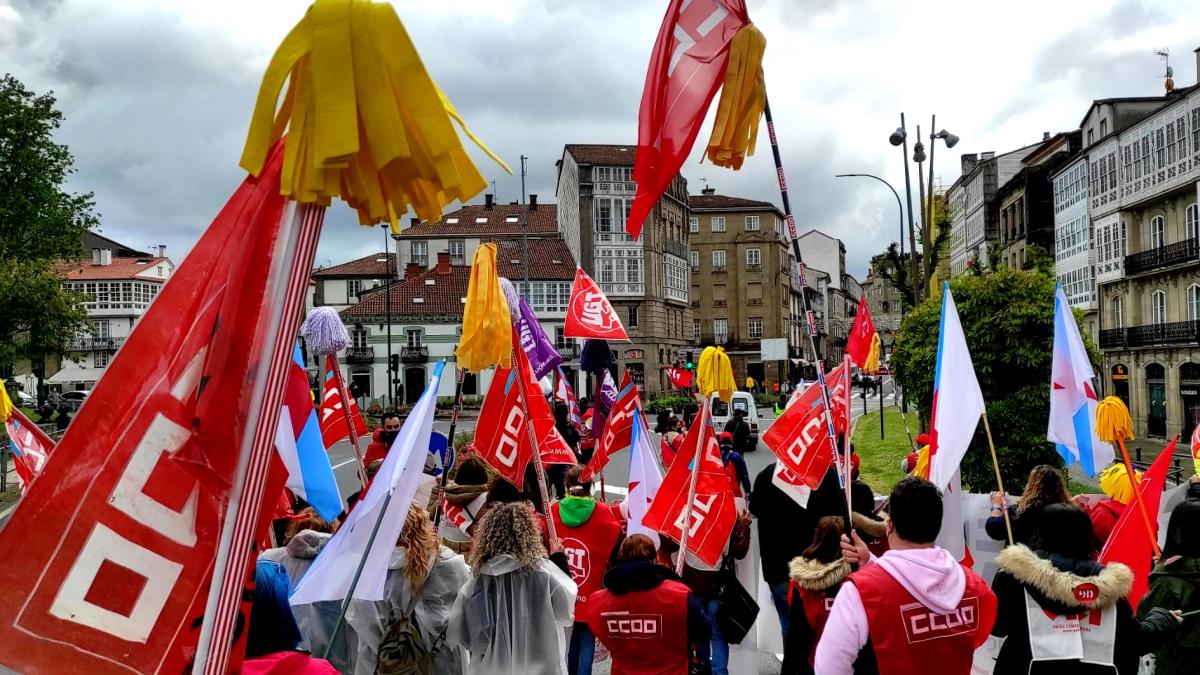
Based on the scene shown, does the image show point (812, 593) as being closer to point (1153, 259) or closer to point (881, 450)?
point (881, 450)

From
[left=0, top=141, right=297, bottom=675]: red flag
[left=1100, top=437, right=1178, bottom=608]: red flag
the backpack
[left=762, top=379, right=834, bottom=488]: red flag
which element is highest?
[left=0, top=141, right=297, bottom=675]: red flag

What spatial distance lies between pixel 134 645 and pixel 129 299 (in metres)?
88.4

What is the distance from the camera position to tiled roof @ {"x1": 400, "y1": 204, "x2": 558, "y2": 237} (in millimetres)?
75188

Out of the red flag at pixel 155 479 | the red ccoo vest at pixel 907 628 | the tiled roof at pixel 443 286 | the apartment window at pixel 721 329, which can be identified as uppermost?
the tiled roof at pixel 443 286

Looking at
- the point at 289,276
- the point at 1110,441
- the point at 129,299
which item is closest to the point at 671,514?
the point at 1110,441

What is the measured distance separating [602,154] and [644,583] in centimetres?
6730

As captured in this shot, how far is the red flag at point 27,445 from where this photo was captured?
7.06 m

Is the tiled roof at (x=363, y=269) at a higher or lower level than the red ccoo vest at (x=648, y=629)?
higher

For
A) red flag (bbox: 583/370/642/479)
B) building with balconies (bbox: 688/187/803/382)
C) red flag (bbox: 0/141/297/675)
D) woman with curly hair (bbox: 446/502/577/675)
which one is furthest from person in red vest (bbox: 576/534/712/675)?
building with balconies (bbox: 688/187/803/382)

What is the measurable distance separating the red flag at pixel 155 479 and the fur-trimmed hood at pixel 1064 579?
2981mm

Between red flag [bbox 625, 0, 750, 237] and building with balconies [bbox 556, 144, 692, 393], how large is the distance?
62.8 metres

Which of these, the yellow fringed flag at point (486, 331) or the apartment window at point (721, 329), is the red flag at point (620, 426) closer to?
the yellow fringed flag at point (486, 331)

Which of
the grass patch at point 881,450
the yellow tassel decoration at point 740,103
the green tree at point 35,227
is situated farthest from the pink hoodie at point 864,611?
the green tree at point 35,227

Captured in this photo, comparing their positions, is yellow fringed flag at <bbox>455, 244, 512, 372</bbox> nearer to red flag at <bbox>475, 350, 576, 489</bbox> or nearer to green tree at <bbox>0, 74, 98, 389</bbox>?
red flag at <bbox>475, 350, 576, 489</bbox>
